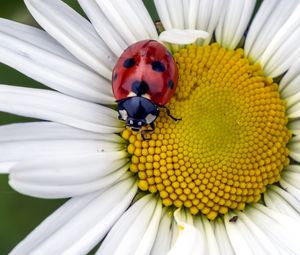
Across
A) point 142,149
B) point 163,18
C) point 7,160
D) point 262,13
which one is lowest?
point 7,160

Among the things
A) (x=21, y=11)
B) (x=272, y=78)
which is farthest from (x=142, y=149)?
(x=21, y=11)

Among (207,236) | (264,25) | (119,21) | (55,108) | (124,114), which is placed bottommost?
(207,236)

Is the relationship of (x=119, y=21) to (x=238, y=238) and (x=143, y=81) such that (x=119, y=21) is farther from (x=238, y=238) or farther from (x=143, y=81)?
(x=238, y=238)

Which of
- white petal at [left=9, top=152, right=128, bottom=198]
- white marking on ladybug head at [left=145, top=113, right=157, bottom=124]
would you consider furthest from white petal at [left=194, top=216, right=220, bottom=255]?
white marking on ladybug head at [left=145, top=113, right=157, bottom=124]

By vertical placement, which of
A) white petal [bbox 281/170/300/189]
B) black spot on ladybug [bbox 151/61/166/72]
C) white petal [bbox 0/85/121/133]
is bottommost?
white petal [bbox 0/85/121/133]

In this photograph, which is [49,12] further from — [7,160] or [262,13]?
[262,13]

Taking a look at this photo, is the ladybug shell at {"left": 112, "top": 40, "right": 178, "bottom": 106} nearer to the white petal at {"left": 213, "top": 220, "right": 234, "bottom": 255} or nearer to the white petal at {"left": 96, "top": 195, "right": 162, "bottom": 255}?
the white petal at {"left": 96, "top": 195, "right": 162, "bottom": 255}

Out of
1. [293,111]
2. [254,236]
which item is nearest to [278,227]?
[254,236]
